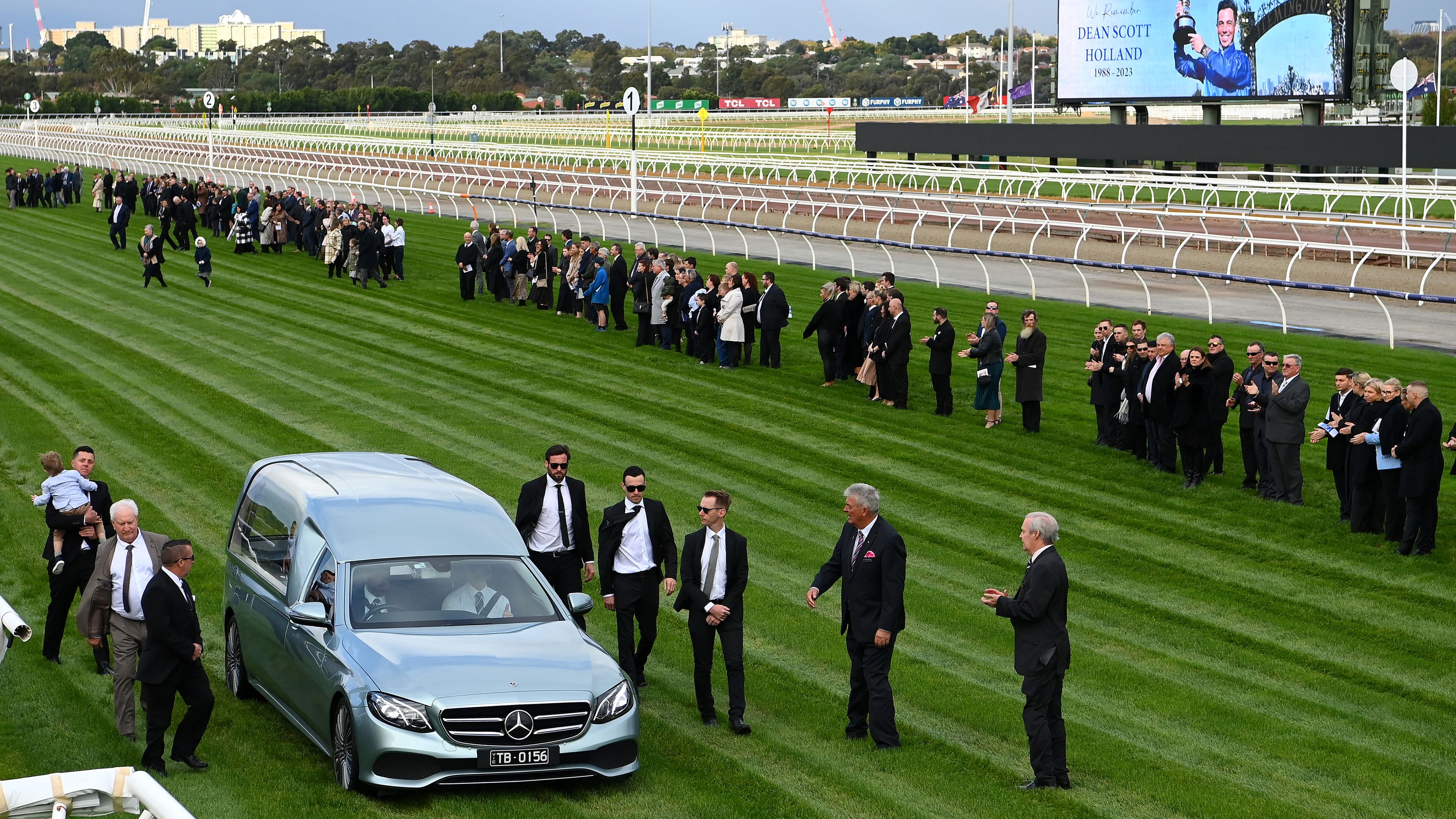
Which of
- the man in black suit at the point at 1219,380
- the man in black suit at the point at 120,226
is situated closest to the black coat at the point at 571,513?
the man in black suit at the point at 1219,380

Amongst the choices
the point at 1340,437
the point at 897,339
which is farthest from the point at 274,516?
the point at 897,339

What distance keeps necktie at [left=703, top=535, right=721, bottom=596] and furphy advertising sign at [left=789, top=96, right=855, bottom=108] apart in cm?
11445

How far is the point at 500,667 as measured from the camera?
25.5 ft

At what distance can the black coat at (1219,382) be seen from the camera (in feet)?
47.0

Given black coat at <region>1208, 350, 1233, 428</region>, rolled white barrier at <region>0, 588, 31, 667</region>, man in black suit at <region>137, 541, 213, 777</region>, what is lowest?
man in black suit at <region>137, 541, 213, 777</region>

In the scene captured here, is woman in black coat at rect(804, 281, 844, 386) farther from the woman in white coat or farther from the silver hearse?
the silver hearse

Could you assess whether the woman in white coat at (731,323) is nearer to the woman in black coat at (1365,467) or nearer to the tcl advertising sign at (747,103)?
the woman in black coat at (1365,467)

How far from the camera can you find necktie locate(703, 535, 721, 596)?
8.89 m

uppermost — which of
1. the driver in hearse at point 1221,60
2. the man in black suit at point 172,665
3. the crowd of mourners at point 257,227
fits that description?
the driver in hearse at point 1221,60

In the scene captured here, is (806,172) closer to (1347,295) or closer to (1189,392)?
(1347,295)

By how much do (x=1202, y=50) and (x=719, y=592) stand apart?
42027mm

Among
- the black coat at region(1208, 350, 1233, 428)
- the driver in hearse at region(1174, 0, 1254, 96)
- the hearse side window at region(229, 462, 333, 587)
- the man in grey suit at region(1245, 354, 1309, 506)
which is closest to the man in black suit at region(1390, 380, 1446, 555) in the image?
the man in grey suit at region(1245, 354, 1309, 506)

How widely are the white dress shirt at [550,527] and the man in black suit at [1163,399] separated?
7.10 metres

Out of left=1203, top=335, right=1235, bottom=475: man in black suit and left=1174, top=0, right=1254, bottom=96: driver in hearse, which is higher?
left=1174, top=0, right=1254, bottom=96: driver in hearse
